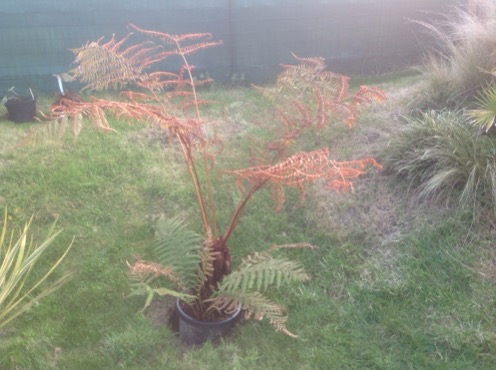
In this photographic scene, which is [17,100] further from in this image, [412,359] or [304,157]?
[412,359]

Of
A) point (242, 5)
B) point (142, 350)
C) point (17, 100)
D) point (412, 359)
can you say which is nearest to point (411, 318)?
point (412, 359)

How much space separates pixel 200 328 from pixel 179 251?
19.0 inches

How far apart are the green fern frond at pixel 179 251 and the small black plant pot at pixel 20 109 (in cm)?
384

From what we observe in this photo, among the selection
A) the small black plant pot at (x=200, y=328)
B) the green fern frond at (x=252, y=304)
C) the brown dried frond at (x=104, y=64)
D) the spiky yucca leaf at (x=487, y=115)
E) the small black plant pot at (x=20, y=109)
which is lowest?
the small black plant pot at (x=200, y=328)

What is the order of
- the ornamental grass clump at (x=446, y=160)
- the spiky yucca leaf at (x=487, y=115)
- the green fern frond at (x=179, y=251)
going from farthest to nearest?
1. the spiky yucca leaf at (x=487, y=115)
2. the ornamental grass clump at (x=446, y=160)
3. the green fern frond at (x=179, y=251)

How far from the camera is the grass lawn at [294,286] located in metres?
2.96

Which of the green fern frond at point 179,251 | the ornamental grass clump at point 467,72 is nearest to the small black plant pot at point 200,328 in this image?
the green fern frond at point 179,251

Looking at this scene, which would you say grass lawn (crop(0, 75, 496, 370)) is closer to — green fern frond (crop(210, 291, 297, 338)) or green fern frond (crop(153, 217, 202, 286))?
green fern frond (crop(210, 291, 297, 338))

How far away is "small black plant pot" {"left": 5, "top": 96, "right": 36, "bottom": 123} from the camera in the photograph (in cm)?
648

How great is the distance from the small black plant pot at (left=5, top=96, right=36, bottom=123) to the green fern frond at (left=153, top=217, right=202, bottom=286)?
384 cm

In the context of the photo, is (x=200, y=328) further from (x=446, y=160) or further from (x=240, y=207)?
(x=446, y=160)

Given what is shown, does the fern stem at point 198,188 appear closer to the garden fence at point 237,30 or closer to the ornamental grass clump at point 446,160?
the ornamental grass clump at point 446,160

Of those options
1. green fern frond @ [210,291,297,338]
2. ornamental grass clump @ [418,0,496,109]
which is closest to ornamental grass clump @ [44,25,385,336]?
green fern frond @ [210,291,297,338]

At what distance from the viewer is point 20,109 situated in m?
6.50
